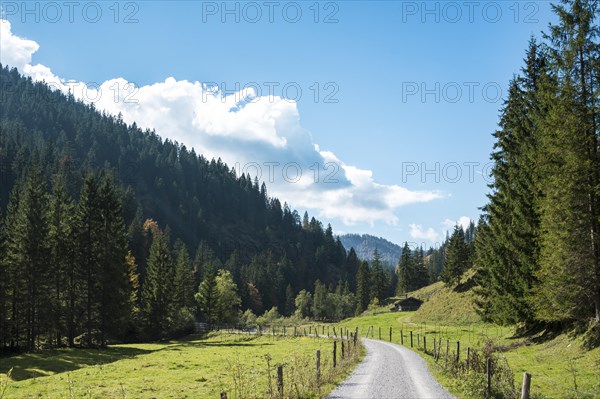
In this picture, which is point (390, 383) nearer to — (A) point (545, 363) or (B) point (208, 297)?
(A) point (545, 363)

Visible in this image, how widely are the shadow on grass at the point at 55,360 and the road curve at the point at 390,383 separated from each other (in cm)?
2374

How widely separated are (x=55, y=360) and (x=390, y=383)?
32.9 meters

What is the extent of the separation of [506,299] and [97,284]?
46.8 metres

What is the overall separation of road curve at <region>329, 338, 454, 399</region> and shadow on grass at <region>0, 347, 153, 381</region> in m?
23.7

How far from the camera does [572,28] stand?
27.8 metres

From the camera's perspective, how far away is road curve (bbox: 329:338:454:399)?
58.2 ft

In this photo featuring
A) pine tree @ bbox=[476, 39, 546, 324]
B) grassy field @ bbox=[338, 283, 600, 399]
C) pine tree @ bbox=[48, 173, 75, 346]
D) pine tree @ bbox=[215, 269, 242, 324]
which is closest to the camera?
grassy field @ bbox=[338, 283, 600, 399]

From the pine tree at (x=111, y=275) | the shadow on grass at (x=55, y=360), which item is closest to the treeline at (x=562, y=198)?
the shadow on grass at (x=55, y=360)

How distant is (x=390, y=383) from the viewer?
20.7 m

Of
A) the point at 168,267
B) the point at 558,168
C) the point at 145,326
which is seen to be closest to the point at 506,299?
the point at 558,168

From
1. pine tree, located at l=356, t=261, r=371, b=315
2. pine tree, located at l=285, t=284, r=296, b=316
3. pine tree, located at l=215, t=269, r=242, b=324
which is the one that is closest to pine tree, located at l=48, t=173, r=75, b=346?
pine tree, located at l=215, t=269, r=242, b=324

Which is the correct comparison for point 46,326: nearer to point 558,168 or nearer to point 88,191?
point 88,191

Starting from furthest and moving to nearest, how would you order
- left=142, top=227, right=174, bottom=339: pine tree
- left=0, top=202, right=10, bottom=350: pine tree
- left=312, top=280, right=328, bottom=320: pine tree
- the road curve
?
left=312, top=280, right=328, bottom=320: pine tree < left=142, top=227, right=174, bottom=339: pine tree < left=0, top=202, right=10, bottom=350: pine tree < the road curve

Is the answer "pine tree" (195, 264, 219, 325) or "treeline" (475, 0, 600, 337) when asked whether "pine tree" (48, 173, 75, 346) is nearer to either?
"pine tree" (195, 264, 219, 325)
